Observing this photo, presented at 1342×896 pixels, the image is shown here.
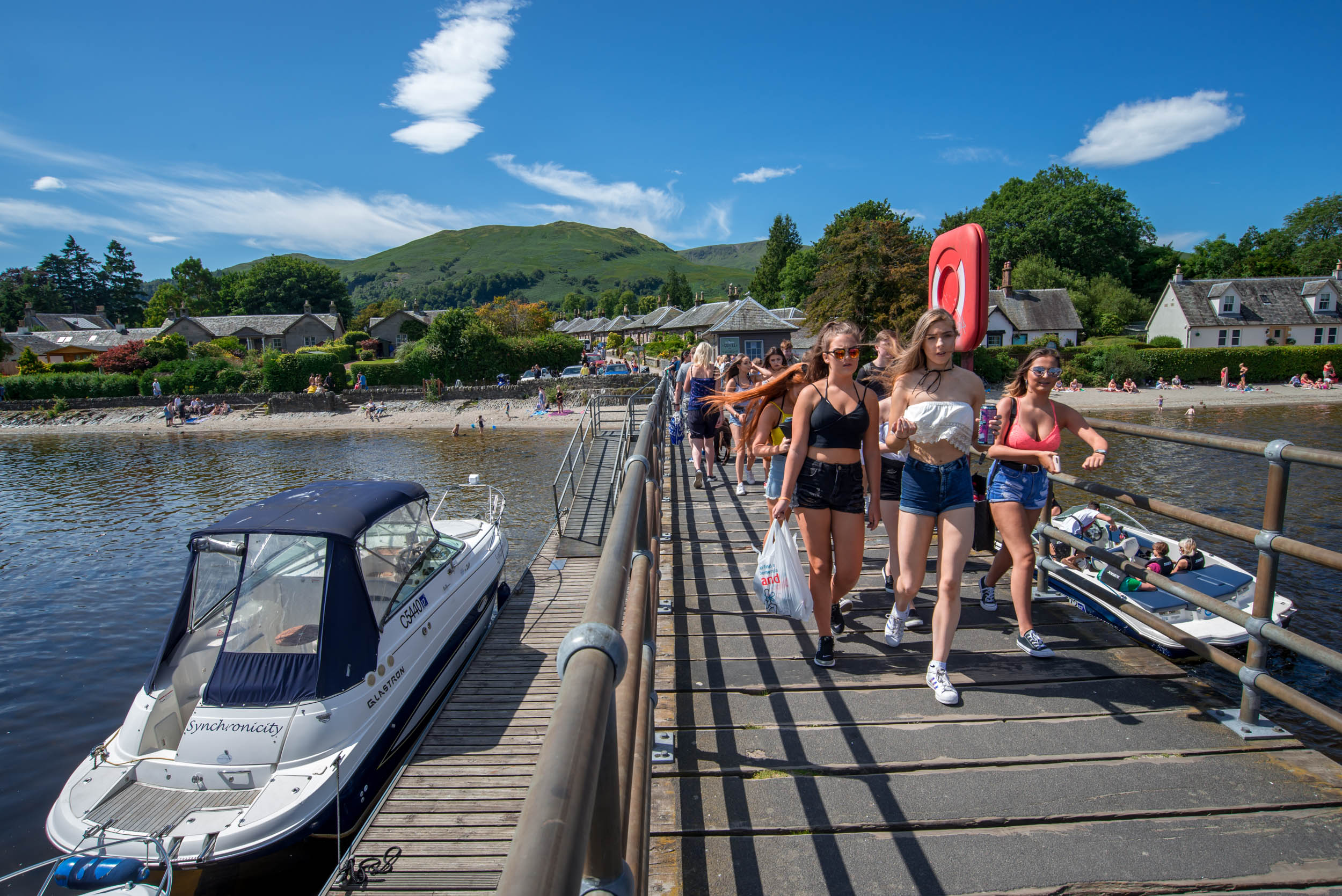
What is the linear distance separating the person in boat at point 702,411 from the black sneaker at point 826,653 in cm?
549

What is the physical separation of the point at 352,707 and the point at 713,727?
163 inches

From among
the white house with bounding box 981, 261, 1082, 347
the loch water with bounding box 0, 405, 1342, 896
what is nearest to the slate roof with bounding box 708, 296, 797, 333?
the loch water with bounding box 0, 405, 1342, 896

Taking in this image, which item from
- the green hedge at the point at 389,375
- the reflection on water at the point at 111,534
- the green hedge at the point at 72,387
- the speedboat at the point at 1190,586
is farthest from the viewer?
the green hedge at the point at 72,387

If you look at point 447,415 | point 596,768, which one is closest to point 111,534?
point 447,415

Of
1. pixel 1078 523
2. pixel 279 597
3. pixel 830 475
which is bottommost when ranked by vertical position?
pixel 279 597

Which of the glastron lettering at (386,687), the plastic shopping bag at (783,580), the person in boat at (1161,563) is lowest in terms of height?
the glastron lettering at (386,687)

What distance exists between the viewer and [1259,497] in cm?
1855

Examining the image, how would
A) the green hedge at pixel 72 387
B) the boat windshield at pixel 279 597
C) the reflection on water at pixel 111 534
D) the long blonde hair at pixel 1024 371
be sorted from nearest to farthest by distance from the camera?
the long blonde hair at pixel 1024 371, the boat windshield at pixel 279 597, the reflection on water at pixel 111 534, the green hedge at pixel 72 387

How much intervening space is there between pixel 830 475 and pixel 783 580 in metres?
0.64

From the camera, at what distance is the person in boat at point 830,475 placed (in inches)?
147

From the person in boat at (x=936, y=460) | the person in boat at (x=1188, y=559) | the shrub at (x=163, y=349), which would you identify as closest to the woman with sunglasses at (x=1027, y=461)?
the person in boat at (x=936, y=460)

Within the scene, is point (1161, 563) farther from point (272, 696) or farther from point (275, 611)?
point (275, 611)

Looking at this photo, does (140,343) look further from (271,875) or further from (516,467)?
(271,875)

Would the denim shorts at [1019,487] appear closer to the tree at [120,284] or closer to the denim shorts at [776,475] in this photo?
the denim shorts at [776,475]
